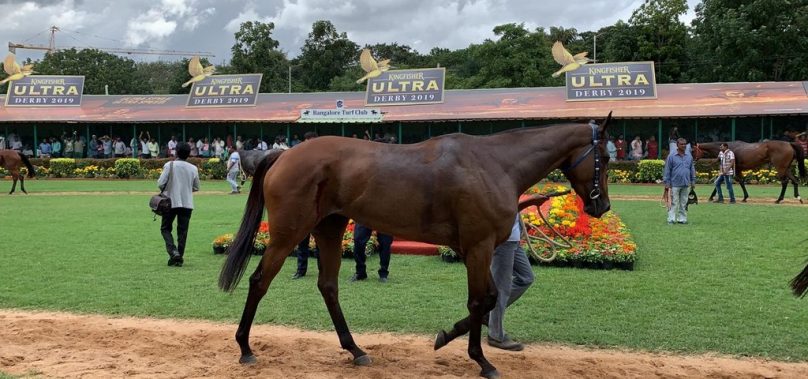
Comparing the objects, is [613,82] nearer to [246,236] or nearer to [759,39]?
[759,39]

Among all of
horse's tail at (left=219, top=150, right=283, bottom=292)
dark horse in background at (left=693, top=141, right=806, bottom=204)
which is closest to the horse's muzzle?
horse's tail at (left=219, top=150, right=283, bottom=292)

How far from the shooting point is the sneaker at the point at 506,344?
5598mm

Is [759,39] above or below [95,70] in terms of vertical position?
below

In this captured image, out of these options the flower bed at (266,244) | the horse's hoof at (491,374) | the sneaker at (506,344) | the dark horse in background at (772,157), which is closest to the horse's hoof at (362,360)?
the horse's hoof at (491,374)

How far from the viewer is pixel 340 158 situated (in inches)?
205

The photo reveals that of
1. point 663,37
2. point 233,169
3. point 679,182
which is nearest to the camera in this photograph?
point 679,182

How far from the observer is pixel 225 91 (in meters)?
35.1

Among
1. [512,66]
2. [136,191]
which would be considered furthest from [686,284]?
[512,66]

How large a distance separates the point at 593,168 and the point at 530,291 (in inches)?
114

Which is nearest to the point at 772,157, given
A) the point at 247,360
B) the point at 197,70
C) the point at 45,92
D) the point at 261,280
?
the point at 261,280

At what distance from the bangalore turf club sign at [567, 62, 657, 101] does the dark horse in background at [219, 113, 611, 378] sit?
2577 centimetres

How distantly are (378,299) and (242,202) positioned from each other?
12798 mm

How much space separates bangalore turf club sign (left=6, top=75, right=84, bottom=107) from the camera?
118 ft

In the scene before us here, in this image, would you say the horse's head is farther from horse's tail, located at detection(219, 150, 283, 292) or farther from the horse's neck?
horse's tail, located at detection(219, 150, 283, 292)
